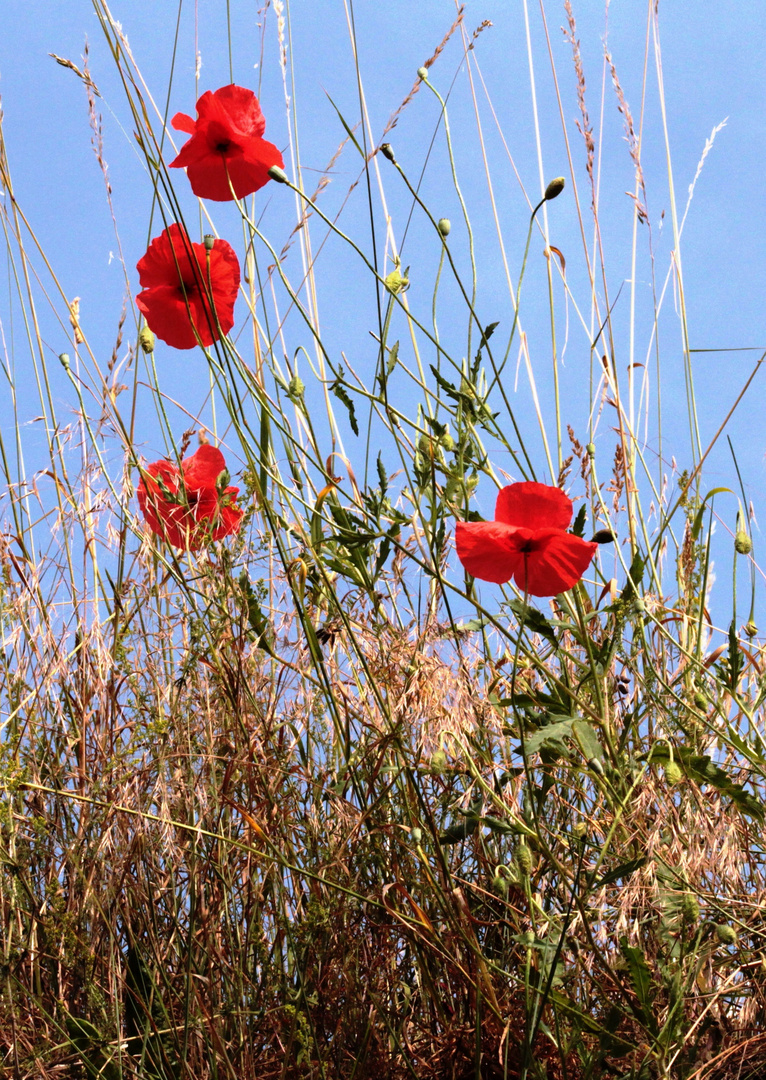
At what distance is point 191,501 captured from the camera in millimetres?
1384

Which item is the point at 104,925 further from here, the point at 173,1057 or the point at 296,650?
the point at 296,650

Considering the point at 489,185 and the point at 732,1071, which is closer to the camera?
the point at 732,1071

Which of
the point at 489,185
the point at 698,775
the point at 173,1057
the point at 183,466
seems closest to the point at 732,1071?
the point at 698,775

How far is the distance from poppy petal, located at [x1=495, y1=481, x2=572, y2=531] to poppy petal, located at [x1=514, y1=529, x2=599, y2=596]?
0.02m

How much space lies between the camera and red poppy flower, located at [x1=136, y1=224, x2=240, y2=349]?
51.0 inches

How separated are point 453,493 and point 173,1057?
697 millimetres

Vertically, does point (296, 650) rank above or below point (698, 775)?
above

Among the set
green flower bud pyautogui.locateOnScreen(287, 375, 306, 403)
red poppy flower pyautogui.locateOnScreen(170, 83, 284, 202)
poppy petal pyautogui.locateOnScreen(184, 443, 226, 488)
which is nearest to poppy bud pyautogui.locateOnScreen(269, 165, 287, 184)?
red poppy flower pyautogui.locateOnScreen(170, 83, 284, 202)

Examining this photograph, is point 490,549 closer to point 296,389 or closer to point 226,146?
point 296,389

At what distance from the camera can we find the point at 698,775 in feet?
3.77

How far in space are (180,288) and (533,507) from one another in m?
0.52

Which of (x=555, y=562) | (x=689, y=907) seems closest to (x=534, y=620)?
(x=555, y=562)

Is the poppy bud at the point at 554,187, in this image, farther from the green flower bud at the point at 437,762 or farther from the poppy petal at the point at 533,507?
the green flower bud at the point at 437,762

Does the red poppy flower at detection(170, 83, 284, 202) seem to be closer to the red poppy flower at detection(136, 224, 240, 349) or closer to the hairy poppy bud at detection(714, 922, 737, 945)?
the red poppy flower at detection(136, 224, 240, 349)
